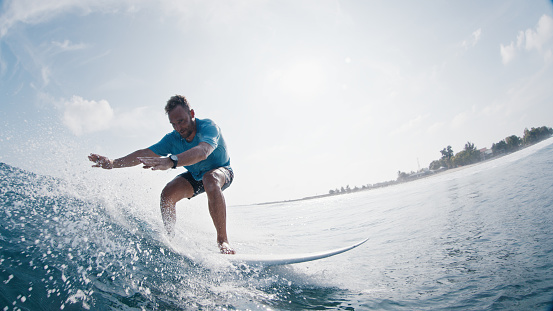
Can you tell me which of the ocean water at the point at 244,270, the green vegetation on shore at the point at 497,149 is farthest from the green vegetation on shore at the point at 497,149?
the ocean water at the point at 244,270

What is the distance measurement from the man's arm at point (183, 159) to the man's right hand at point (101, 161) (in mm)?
1421

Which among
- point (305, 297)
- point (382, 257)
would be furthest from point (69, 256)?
point (382, 257)

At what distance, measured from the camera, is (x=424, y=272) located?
196cm

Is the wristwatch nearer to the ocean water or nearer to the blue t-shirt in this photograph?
the ocean water

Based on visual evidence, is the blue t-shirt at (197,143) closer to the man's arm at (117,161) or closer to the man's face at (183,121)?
the man's face at (183,121)

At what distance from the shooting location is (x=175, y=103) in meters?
3.17

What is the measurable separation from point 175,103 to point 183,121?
10.4 inches

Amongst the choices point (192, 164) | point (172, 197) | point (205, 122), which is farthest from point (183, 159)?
point (172, 197)

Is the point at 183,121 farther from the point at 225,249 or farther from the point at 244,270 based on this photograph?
the point at 244,270

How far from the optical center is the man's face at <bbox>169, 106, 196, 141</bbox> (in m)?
3.12

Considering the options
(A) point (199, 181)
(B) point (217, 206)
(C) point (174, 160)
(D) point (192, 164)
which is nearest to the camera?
(C) point (174, 160)

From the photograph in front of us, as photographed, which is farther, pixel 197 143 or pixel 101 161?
pixel 197 143

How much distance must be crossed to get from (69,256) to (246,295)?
135 cm

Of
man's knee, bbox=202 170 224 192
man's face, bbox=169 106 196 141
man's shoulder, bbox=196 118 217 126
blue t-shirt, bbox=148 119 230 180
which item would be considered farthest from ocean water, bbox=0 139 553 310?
man's shoulder, bbox=196 118 217 126
